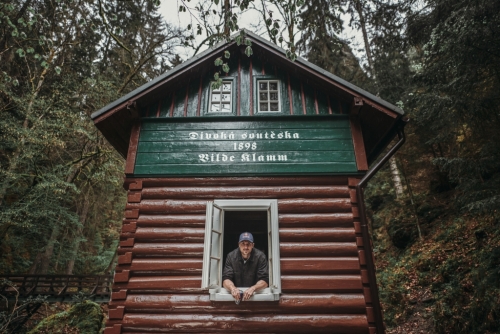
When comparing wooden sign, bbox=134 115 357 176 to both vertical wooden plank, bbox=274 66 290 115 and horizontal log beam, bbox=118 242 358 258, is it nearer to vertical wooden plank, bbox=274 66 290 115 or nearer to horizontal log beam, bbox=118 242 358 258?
vertical wooden plank, bbox=274 66 290 115

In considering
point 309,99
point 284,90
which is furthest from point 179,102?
point 309,99

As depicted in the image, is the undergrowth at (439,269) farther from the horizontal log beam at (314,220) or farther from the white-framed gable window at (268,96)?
the white-framed gable window at (268,96)

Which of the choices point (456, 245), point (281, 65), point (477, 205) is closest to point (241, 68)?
point (281, 65)

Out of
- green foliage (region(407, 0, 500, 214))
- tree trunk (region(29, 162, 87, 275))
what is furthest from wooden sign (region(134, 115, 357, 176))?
tree trunk (region(29, 162, 87, 275))

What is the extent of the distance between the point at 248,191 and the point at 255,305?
7.41ft

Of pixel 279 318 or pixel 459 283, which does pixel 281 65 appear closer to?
pixel 279 318

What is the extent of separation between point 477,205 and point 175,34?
1492 centimetres

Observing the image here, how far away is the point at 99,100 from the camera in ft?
48.4

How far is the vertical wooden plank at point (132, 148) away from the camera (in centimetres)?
695

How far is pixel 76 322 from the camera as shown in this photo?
935cm

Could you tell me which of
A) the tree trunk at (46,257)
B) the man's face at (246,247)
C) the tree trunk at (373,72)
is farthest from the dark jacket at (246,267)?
the tree trunk at (373,72)

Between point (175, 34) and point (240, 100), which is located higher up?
point (175, 34)

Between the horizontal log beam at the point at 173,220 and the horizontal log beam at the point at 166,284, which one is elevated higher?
the horizontal log beam at the point at 173,220

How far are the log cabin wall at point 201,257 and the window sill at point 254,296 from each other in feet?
0.51
